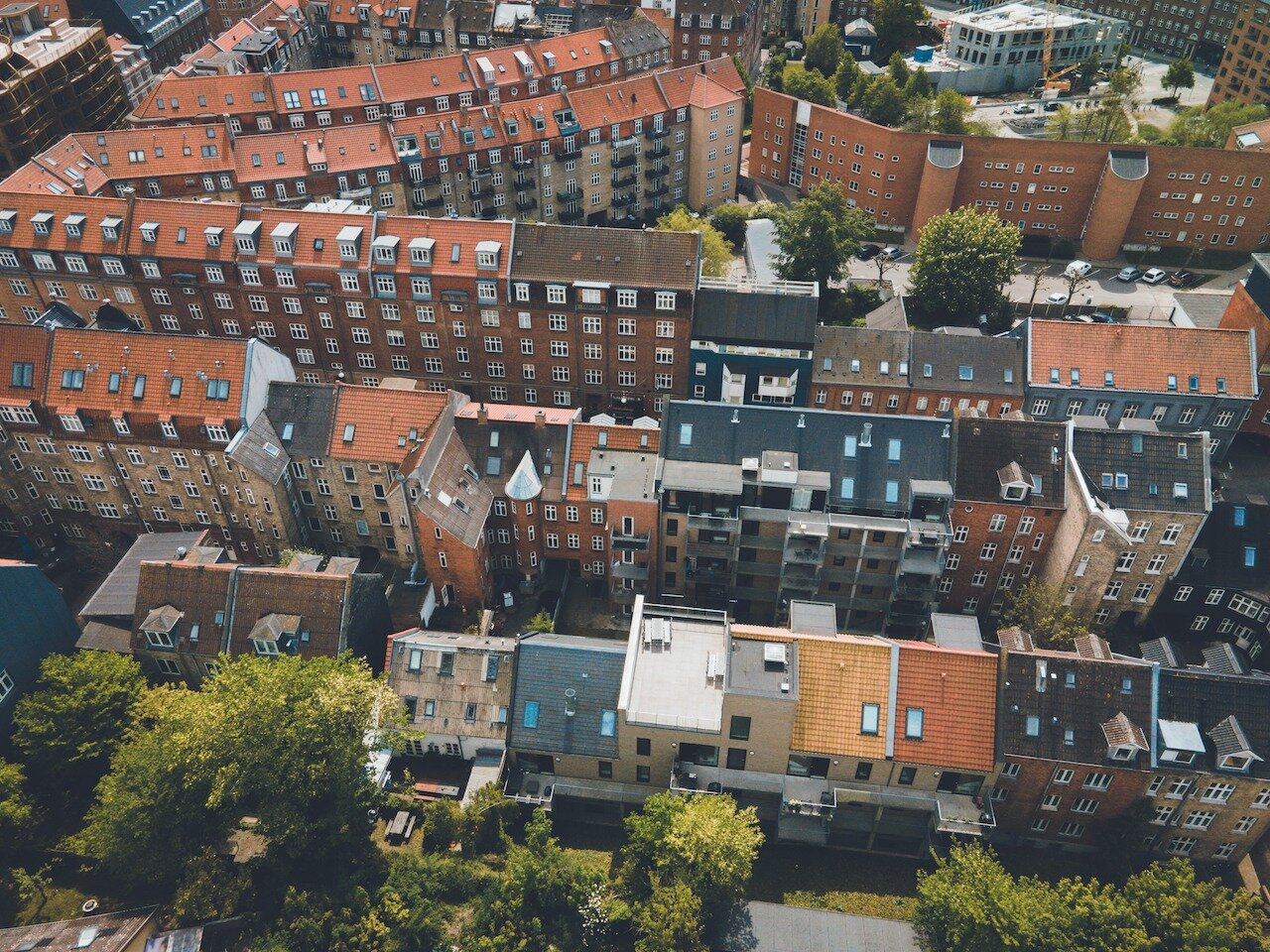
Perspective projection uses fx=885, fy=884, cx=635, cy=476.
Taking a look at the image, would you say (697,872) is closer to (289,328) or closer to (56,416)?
(56,416)

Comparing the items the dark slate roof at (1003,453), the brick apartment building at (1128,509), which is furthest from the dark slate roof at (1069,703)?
the dark slate roof at (1003,453)

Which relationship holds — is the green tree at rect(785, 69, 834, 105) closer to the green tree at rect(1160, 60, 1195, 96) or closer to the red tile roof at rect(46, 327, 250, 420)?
the green tree at rect(1160, 60, 1195, 96)

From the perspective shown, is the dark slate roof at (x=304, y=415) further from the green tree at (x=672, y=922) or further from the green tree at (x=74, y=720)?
the green tree at (x=672, y=922)

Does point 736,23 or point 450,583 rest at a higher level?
point 736,23

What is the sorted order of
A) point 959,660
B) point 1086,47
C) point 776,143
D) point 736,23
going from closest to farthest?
point 959,660 < point 776,143 < point 736,23 < point 1086,47

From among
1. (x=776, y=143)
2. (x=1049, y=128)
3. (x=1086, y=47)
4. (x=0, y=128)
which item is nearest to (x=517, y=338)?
(x=776, y=143)
